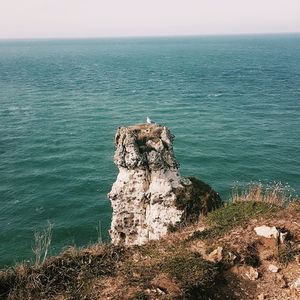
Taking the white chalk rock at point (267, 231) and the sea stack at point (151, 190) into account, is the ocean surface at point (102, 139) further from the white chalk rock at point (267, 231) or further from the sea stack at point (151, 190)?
the white chalk rock at point (267, 231)

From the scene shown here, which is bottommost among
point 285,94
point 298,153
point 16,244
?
point 16,244

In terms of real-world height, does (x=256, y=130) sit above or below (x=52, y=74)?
below

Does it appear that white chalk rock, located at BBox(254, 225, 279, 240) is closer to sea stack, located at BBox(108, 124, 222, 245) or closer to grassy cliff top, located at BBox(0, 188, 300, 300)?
grassy cliff top, located at BBox(0, 188, 300, 300)

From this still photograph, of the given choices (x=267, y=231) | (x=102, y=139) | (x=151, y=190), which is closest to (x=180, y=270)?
(x=267, y=231)

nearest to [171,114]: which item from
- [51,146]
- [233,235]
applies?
[51,146]

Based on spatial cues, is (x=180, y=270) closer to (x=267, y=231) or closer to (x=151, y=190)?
(x=267, y=231)

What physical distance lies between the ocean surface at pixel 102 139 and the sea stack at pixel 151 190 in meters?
11.5

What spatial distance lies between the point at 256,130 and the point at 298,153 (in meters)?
12.6

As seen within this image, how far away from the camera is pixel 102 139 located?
64.5 m

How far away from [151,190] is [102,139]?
155ft

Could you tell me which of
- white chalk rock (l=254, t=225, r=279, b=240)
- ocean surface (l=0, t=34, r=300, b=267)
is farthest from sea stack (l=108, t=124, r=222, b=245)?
ocean surface (l=0, t=34, r=300, b=267)

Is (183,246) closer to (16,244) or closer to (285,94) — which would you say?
(16,244)

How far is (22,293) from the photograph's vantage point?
1012cm

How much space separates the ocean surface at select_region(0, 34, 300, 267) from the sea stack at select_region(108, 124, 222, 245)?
11.5 metres
